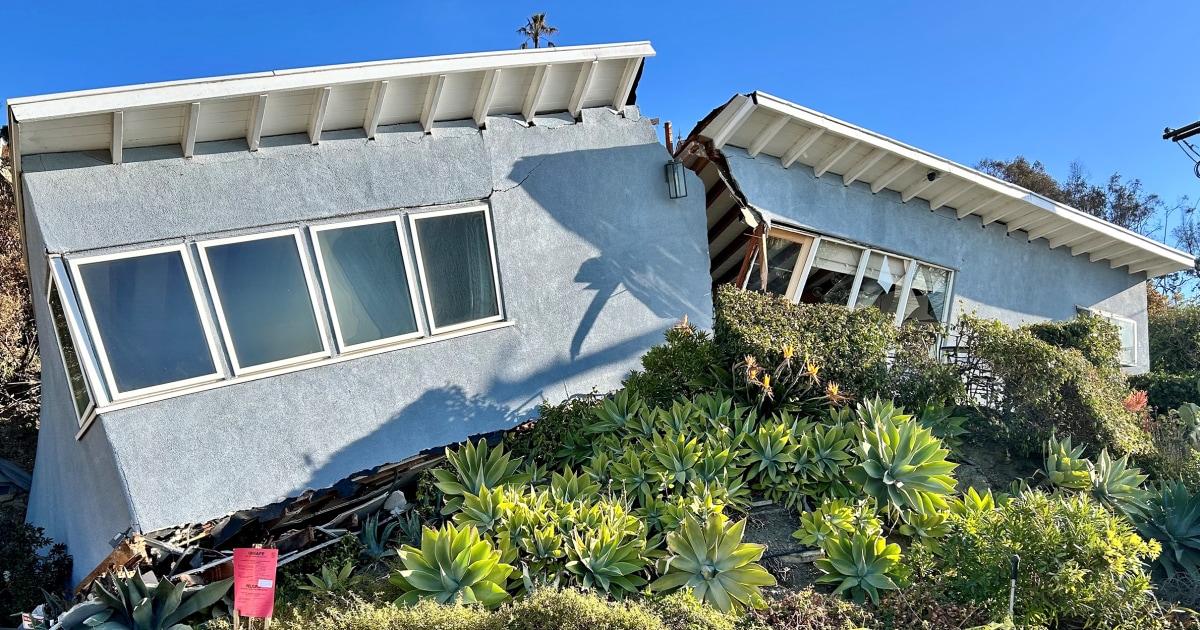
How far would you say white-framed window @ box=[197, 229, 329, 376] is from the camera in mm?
7668

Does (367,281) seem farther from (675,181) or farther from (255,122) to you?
(675,181)

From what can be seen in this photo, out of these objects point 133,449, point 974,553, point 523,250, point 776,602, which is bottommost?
point 776,602

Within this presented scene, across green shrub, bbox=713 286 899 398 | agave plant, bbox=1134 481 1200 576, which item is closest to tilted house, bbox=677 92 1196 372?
green shrub, bbox=713 286 899 398

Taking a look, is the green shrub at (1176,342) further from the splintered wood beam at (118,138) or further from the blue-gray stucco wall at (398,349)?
the splintered wood beam at (118,138)

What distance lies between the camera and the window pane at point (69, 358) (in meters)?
7.73

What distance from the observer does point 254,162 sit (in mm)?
8016

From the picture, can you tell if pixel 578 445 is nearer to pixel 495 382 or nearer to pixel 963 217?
pixel 495 382

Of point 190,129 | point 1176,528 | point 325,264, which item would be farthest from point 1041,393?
point 190,129

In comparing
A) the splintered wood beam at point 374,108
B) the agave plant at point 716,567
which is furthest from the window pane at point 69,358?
the agave plant at point 716,567

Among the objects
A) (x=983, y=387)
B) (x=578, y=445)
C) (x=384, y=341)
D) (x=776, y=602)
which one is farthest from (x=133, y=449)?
(x=983, y=387)

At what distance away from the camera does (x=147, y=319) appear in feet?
24.1

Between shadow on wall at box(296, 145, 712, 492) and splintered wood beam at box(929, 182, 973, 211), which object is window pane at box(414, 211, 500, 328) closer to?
shadow on wall at box(296, 145, 712, 492)

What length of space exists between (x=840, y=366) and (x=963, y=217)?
609 centimetres

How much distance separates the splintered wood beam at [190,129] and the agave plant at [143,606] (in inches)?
156
